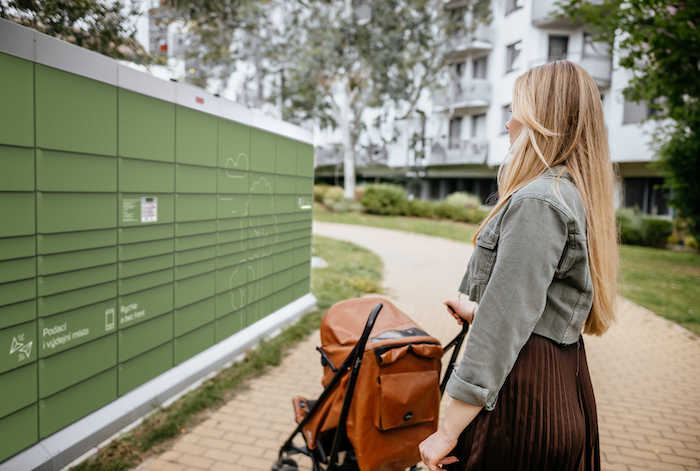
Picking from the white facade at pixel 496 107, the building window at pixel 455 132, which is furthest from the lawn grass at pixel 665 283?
→ the building window at pixel 455 132

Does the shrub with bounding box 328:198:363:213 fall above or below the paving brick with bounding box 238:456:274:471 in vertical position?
above

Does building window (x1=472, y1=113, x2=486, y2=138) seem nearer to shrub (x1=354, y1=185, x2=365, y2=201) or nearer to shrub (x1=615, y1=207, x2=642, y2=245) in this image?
shrub (x1=354, y1=185, x2=365, y2=201)

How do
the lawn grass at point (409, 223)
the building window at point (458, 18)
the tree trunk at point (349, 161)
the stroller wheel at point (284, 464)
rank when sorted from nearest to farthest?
the stroller wheel at point (284, 464)
the lawn grass at point (409, 223)
the building window at point (458, 18)
the tree trunk at point (349, 161)

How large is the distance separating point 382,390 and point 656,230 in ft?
63.7

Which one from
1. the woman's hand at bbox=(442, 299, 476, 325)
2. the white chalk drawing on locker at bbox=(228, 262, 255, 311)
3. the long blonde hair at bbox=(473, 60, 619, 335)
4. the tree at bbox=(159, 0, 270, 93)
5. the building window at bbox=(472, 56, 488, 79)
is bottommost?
the white chalk drawing on locker at bbox=(228, 262, 255, 311)

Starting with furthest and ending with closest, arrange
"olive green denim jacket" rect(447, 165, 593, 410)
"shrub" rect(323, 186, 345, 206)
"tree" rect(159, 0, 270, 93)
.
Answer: "shrub" rect(323, 186, 345, 206), "tree" rect(159, 0, 270, 93), "olive green denim jacket" rect(447, 165, 593, 410)

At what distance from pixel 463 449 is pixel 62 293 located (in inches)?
107

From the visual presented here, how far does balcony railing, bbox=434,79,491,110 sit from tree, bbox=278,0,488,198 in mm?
3008

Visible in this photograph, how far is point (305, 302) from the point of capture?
289 inches

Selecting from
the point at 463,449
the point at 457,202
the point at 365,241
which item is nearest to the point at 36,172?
the point at 463,449

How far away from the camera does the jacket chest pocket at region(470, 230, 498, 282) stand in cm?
156

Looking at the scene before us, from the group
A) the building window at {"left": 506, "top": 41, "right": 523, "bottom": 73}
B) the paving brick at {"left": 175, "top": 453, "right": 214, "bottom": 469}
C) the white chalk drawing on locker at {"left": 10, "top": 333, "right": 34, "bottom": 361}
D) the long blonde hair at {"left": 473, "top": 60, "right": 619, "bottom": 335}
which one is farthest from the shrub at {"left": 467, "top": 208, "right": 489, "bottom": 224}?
the long blonde hair at {"left": 473, "top": 60, "right": 619, "bottom": 335}

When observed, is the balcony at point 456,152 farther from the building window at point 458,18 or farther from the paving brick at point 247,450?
the paving brick at point 247,450

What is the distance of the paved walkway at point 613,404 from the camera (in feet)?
12.1
